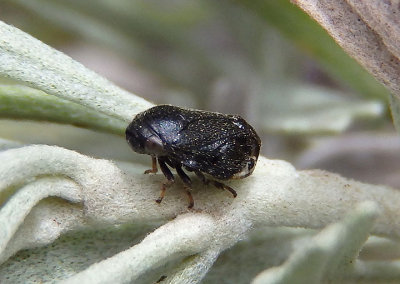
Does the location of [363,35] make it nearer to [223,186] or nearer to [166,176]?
[223,186]

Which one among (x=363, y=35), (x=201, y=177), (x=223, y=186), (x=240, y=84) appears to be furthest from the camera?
(x=240, y=84)

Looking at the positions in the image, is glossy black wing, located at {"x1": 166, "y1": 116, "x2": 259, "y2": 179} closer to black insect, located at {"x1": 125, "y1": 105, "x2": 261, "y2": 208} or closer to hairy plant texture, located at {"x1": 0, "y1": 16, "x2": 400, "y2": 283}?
black insect, located at {"x1": 125, "y1": 105, "x2": 261, "y2": 208}

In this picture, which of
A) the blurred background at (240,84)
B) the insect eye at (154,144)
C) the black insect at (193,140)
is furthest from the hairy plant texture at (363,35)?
the blurred background at (240,84)

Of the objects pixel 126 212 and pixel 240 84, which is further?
pixel 240 84

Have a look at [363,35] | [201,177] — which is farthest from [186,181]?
[363,35]

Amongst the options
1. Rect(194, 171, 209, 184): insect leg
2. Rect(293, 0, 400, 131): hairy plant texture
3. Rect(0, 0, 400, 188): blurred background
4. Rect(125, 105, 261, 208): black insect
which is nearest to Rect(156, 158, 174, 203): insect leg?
Rect(125, 105, 261, 208): black insect

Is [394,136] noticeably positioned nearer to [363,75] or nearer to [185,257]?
[363,75]

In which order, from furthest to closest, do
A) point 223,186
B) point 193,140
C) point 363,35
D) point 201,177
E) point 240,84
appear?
point 240,84 < point 193,140 < point 201,177 < point 223,186 < point 363,35

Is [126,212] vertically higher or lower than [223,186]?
lower
